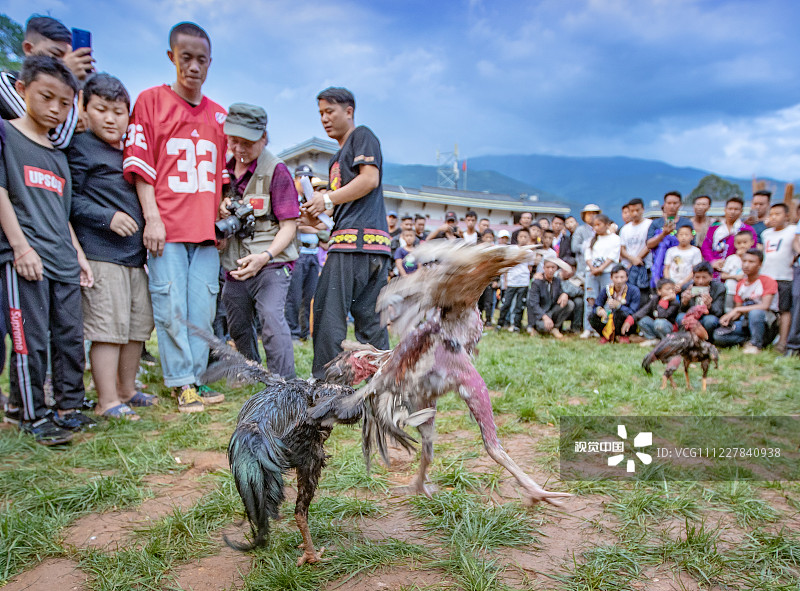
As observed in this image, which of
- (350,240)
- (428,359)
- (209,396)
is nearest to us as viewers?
(428,359)

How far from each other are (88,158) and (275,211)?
1.46 m

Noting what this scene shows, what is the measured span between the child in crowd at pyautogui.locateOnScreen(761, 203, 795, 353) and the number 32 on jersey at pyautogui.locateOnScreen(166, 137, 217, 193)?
778cm

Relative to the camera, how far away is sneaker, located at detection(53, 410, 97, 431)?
3469 millimetres

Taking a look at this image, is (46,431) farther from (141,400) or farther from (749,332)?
(749,332)

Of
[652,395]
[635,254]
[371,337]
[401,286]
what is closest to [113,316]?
[371,337]

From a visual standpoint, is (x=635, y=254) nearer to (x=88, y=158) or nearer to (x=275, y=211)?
(x=275, y=211)

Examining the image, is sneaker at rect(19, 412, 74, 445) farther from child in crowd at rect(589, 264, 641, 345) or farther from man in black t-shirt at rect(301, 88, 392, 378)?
child in crowd at rect(589, 264, 641, 345)

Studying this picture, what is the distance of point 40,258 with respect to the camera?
3279mm

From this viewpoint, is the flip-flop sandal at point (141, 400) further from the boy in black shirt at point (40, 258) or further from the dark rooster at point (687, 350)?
the dark rooster at point (687, 350)

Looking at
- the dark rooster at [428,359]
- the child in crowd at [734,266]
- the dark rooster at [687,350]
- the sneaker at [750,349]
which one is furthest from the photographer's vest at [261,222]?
the child in crowd at [734,266]

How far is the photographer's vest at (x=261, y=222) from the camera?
4.09 meters

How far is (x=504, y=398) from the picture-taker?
14.0 feet

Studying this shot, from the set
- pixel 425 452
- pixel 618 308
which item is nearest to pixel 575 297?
pixel 618 308

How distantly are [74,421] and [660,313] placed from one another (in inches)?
301
